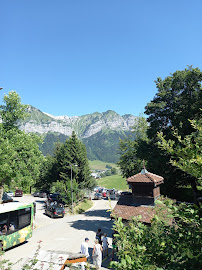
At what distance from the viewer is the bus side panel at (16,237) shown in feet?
43.9

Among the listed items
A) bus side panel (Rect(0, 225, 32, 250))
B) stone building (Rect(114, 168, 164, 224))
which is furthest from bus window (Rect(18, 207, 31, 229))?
stone building (Rect(114, 168, 164, 224))

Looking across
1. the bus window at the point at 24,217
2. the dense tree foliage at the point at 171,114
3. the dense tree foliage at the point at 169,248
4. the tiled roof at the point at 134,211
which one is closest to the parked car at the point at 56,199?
the bus window at the point at 24,217

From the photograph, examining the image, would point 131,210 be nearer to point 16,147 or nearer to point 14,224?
point 14,224

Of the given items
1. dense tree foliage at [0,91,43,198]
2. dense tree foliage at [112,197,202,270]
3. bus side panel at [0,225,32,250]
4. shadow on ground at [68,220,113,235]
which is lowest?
shadow on ground at [68,220,113,235]

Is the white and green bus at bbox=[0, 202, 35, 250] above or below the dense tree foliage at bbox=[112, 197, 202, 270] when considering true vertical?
below

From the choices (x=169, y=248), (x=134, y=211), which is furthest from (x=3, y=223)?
(x=169, y=248)

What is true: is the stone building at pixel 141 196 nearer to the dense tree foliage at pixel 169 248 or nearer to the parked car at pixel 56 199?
the dense tree foliage at pixel 169 248

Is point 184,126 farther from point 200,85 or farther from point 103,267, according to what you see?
point 103,267

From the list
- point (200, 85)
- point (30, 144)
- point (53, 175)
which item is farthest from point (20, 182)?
point (53, 175)

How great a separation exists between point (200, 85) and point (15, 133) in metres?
20.0

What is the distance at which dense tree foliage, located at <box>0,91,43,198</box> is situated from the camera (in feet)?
59.9

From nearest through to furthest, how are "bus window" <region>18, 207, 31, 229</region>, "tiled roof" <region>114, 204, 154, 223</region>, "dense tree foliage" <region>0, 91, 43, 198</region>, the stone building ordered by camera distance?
1. "tiled roof" <region>114, 204, 154, 223</region>
2. the stone building
3. "bus window" <region>18, 207, 31, 229</region>
4. "dense tree foliage" <region>0, 91, 43, 198</region>

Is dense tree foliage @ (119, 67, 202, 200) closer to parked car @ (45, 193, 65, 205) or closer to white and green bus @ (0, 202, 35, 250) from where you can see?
white and green bus @ (0, 202, 35, 250)

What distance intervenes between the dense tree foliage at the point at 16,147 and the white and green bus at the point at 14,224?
3770mm
